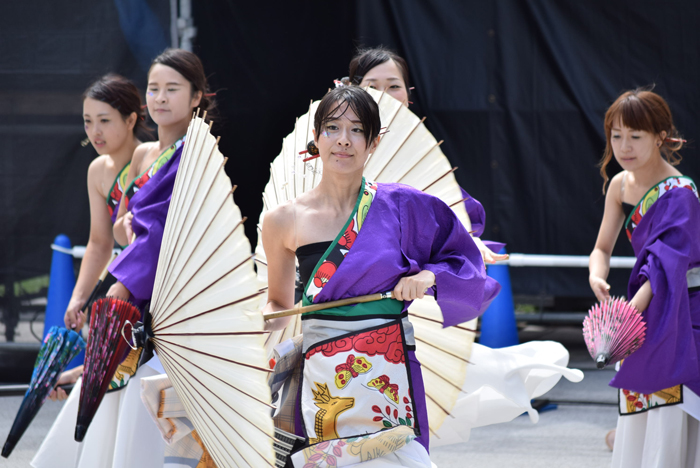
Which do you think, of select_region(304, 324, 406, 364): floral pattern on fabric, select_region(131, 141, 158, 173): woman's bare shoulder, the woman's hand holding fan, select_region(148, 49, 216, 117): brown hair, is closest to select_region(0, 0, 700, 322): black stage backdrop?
select_region(131, 141, 158, 173): woman's bare shoulder

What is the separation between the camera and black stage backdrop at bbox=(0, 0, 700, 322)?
447 centimetres

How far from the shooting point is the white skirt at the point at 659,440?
289 centimetres

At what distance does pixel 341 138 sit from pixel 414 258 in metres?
0.33

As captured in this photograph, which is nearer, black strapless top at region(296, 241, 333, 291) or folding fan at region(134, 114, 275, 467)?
folding fan at region(134, 114, 275, 467)

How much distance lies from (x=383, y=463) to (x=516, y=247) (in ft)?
11.2

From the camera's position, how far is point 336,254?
1.79 m

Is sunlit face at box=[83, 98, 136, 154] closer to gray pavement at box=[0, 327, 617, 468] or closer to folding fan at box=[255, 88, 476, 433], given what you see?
folding fan at box=[255, 88, 476, 433]

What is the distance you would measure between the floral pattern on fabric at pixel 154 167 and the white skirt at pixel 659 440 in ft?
6.44

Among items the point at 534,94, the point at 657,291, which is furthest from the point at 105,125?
the point at 534,94

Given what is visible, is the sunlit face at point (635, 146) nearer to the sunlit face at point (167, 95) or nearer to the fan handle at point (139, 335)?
the sunlit face at point (167, 95)

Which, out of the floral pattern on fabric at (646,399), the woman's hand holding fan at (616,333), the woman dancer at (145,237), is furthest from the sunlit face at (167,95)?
the floral pattern on fabric at (646,399)

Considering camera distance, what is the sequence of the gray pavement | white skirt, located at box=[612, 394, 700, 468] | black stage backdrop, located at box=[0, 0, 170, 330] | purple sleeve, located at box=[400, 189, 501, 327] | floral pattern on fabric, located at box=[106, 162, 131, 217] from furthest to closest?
1. black stage backdrop, located at box=[0, 0, 170, 330]
2. the gray pavement
3. floral pattern on fabric, located at box=[106, 162, 131, 217]
4. white skirt, located at box=[612, 394, 700, 468]
5. purple sleeve, located at box=[400, 189, 501, 327]

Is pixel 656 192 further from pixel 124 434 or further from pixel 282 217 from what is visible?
pixel 124 434

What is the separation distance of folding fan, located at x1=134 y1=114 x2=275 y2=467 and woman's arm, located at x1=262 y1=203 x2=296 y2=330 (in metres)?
0.22
